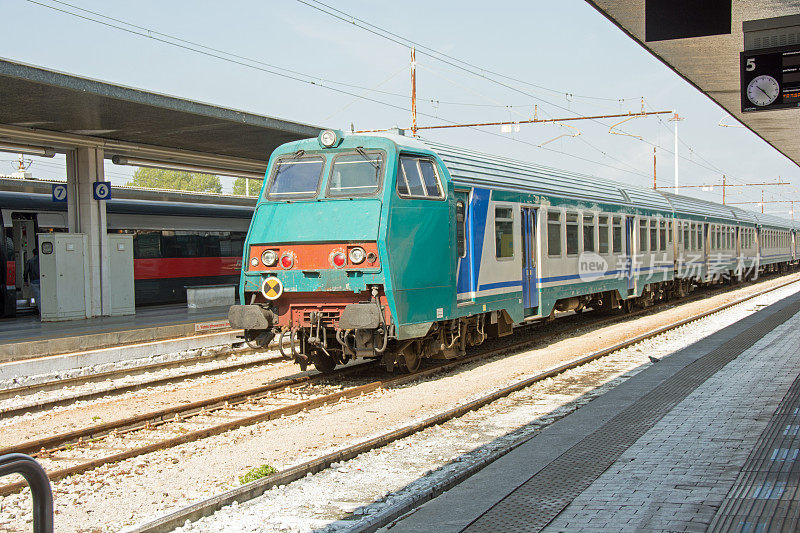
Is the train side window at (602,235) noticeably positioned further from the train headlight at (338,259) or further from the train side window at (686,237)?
the train headlight at (338,259)

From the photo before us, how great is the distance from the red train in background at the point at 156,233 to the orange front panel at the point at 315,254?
12501 millimetres

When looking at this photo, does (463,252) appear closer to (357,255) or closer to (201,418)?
(357,255)

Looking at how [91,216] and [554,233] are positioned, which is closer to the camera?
[554,233]

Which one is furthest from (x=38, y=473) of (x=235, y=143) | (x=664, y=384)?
(x=235, y=143)

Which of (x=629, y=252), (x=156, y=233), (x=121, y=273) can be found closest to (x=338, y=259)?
(x=629, y=252)

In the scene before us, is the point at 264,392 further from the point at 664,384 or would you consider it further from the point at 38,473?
the point at 38,473

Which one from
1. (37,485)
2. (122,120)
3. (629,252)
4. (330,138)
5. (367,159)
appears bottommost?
(37,485)

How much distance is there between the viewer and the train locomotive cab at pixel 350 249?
32.2ft

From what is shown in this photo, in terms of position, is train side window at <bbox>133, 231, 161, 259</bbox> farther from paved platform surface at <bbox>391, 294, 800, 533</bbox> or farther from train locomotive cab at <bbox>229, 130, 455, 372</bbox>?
paved platform surface at <bbox>391, 294, 800, 533</bbox>

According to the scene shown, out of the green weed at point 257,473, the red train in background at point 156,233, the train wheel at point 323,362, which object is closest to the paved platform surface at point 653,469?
the green weed at point 257,473

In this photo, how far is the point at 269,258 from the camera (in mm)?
10445

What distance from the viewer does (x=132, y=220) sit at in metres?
22.9

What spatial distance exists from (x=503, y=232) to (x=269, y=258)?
14.4ft

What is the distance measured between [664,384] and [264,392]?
542cm
